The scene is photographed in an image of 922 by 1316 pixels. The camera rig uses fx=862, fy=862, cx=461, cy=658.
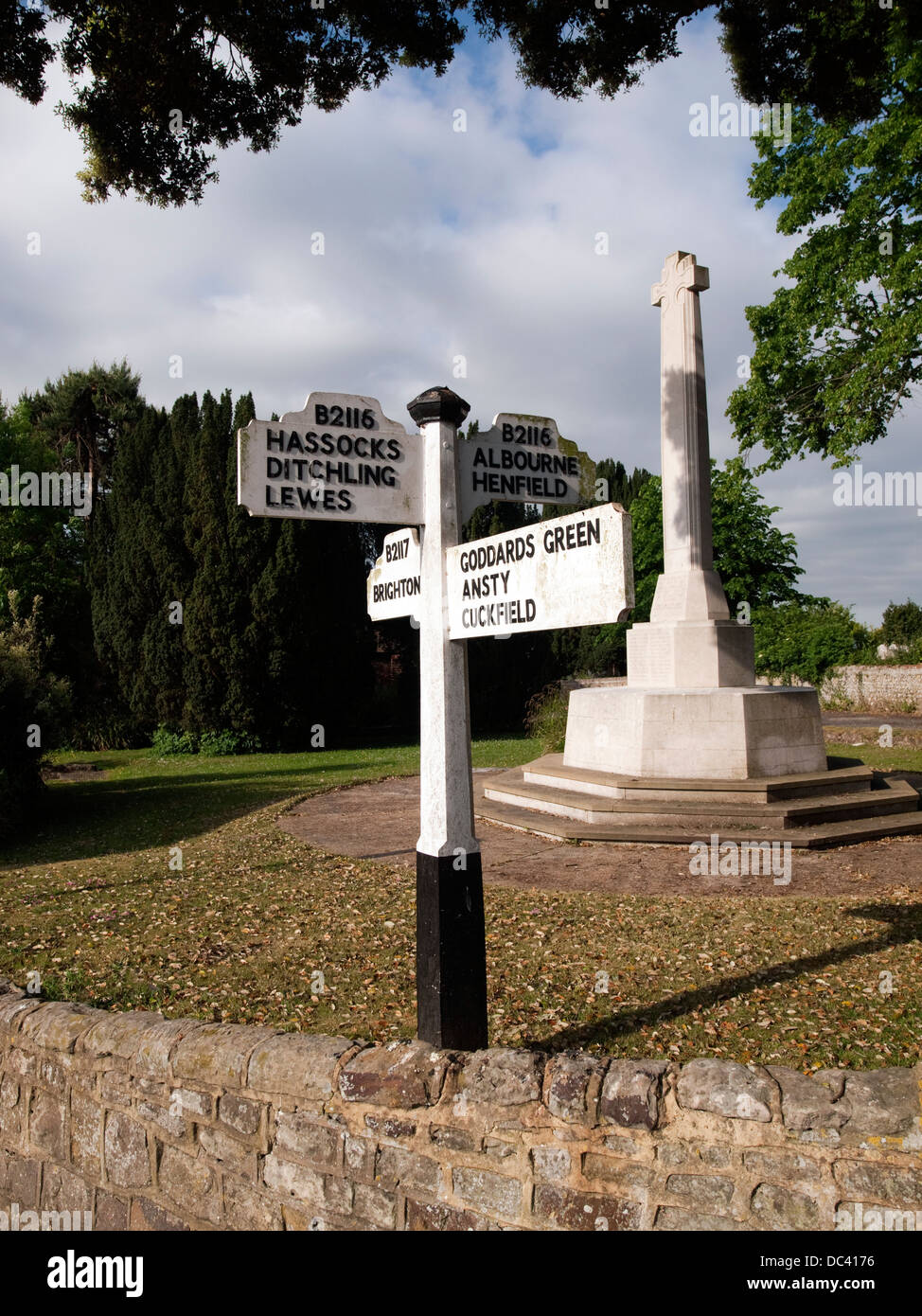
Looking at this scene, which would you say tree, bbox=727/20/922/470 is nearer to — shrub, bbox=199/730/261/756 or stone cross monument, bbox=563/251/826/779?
stone cross monument, bbox=563/251/826/779

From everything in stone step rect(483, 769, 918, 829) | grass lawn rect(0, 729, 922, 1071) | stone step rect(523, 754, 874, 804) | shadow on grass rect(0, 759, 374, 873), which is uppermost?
stone step rect(523, 754, 874, 804)

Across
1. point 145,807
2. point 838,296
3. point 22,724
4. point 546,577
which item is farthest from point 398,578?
point 838,296

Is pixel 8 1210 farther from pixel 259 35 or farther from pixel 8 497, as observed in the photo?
pixel 8 497

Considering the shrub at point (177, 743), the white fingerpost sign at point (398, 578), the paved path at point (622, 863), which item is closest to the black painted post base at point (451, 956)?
the white fingerpost sign at point (398, 578)

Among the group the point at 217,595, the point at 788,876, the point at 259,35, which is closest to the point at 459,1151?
the point at 788,876

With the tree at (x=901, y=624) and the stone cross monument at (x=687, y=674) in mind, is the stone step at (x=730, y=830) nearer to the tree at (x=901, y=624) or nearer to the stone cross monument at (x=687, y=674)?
the stone cross monument at (x=687, y=674)

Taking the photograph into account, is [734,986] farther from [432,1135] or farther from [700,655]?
[700,655]

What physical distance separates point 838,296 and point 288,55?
Answer: 1320 centimetres

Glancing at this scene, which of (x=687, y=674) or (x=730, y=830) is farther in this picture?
(x=687, y=674)

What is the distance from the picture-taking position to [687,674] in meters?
9.59

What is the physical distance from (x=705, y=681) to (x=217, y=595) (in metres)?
14.0

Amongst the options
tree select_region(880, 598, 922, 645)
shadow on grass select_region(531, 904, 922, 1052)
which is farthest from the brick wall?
tree select_region(880, 598, 922, 645)

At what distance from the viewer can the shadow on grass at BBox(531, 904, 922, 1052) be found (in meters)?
3.97

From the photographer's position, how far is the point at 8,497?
2431 centimetres
